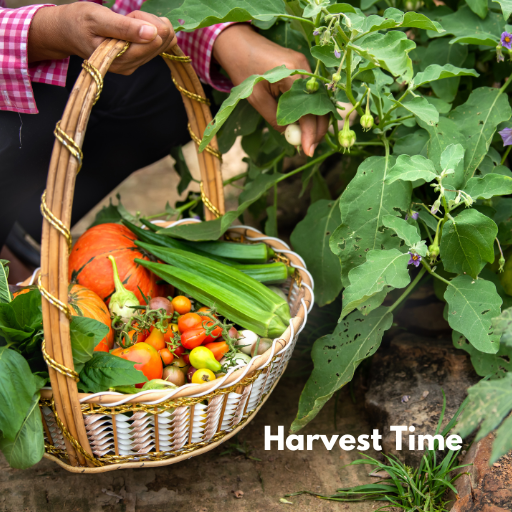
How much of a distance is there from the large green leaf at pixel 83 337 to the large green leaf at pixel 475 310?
0.70 m

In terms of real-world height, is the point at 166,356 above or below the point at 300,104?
below

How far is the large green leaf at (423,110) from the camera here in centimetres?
102

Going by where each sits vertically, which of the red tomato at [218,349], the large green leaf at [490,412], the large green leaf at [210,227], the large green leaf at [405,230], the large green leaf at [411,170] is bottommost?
the red tomato at [218,349]

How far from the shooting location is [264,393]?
1.23 metres

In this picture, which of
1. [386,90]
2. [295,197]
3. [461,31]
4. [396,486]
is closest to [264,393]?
[396,486]

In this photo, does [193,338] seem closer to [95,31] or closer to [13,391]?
[13,391]

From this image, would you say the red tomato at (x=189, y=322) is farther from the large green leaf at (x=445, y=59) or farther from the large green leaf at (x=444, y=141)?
the large green leaf at (x=445, y=59)

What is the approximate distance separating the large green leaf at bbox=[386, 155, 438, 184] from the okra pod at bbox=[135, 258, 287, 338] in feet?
1.43

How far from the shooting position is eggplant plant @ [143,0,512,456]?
0.99 metres

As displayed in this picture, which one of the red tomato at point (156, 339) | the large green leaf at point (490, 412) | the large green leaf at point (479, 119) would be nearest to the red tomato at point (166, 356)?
the red tomato at point (156, 339)

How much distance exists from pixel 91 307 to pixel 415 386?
33.7 inches

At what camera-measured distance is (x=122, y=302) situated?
1214 millimetres

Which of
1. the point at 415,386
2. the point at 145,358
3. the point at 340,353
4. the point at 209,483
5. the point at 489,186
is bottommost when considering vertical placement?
the point at 209,483

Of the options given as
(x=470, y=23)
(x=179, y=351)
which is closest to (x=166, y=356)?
(x=179, y=351)
